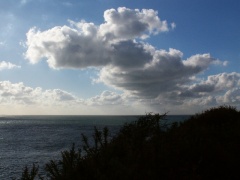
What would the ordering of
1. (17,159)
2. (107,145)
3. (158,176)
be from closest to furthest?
(158,176) < (107,145) < (17,159)

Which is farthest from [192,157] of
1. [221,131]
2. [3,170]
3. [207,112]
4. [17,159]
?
[17,159]

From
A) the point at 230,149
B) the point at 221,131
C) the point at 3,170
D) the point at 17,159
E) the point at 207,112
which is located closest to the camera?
the point at 230,149

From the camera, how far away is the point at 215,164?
25.8ft

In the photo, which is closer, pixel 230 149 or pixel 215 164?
pixel 215 164

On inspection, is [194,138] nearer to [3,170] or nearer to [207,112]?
[207,112]

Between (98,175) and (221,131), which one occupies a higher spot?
(221,131)

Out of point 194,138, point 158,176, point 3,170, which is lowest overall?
point 3,170

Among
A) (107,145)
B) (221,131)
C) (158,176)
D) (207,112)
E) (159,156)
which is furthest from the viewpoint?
(207,112)

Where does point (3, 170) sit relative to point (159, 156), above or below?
below

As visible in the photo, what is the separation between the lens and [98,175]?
23.0 feet

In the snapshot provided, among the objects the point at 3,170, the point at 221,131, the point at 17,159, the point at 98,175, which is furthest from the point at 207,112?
the point at 17,159

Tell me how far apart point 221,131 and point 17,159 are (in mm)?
50467

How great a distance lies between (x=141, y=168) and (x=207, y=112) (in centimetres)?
1074

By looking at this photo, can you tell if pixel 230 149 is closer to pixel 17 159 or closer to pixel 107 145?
pixel 107 145
